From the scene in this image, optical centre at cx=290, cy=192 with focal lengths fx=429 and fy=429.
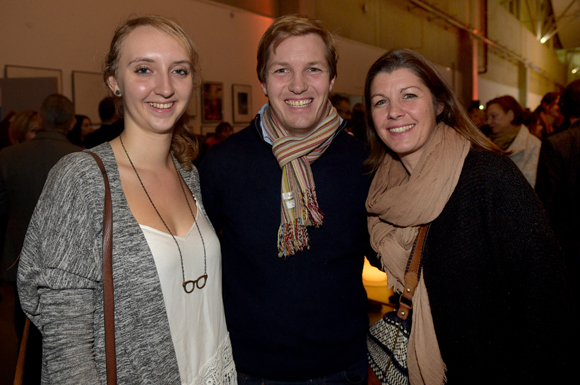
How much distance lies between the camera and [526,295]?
144cm

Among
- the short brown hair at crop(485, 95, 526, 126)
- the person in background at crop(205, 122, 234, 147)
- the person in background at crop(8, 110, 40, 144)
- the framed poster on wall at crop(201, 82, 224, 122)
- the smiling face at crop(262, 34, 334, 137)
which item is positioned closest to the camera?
the smiling face at crop(262, 34, 334, 137)

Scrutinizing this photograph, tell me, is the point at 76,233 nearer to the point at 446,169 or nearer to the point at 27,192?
the point at 446,169

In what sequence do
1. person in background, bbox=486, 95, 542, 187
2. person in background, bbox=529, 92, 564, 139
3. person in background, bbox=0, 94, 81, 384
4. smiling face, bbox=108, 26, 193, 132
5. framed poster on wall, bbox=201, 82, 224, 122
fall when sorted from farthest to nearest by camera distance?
framed poster on wall, bbox=201, 82, 224, 122, person in background, bbox=529, 92, 564, 139, person in background, bbox=486, 95, 542, 187, person in background, bbox=0, 94, 81, 384, smiling face, bbox=108, 26, 193, 132

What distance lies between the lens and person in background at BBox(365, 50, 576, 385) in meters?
1.44

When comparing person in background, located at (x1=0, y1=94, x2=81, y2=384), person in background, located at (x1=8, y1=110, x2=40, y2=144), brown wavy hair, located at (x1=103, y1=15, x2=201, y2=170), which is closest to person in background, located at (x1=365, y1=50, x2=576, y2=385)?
brown wavy hair, located at (x1=103, y1=15, x2=201, y2=170)

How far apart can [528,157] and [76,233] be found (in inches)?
172

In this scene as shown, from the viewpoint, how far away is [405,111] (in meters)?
1.68

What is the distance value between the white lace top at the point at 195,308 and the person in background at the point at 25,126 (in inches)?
128

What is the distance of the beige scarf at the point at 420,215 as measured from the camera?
153 cm

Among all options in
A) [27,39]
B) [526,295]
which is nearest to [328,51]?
[526,295]

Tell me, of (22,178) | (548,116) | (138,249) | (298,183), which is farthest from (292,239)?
(548,116)

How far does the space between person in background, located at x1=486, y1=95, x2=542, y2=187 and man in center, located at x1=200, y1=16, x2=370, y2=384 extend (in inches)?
119

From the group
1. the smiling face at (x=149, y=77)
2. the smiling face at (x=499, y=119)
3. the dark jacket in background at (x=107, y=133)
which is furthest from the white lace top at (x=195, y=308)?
the smiling face at (x=499, y=119)

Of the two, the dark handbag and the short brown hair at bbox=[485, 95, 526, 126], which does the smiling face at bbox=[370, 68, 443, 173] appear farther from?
the short brown hair at bbox=[485, 95, 526, 126]
